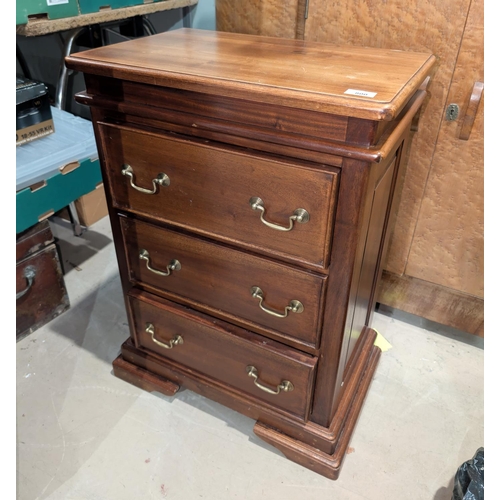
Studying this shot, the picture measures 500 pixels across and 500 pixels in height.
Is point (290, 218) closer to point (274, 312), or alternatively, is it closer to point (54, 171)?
point (274, 312)

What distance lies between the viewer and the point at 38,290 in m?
1.43

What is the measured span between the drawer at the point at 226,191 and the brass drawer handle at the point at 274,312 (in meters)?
0.10

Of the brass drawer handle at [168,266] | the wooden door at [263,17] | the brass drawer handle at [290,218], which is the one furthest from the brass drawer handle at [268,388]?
the wooden door at [263,17]

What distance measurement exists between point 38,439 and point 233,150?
0.92 m

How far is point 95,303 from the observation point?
5.18 feet

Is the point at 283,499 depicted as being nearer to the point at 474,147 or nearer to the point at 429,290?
the point at 429,290

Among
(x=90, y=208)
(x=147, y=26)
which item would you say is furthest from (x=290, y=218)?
(x=90, y=208)

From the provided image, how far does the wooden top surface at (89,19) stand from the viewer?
3.93ft

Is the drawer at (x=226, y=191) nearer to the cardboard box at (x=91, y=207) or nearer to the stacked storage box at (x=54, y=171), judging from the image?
the stacked storage box at (x=54, y=171)

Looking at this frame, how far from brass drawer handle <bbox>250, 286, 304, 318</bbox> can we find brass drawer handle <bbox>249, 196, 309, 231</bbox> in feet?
0.57

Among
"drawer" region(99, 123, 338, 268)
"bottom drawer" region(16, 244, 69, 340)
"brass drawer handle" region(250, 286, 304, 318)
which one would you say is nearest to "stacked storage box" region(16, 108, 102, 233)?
"bottom drawer" region(16, 244, 69, 340)

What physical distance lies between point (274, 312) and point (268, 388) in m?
0.22

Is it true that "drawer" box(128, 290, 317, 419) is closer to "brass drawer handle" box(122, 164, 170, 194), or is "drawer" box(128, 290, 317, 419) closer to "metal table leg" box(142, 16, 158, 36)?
"brass drawer handle" box(122, 164, 170, 194)

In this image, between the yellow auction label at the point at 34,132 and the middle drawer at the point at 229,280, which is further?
the yellow auction label at the point at 34,132
